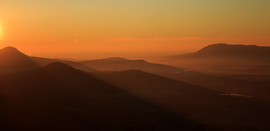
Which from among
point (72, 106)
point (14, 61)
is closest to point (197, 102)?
point (72, 106)

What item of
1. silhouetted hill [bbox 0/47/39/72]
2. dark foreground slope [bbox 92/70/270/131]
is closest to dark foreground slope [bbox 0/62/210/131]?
dark foreground slope [bbox 92/70/270/131]

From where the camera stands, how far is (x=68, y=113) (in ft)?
106

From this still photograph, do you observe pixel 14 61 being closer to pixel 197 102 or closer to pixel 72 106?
pixel 72 106

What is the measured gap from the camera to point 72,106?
4016 cm

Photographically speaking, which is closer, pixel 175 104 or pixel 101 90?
pixel 175 104

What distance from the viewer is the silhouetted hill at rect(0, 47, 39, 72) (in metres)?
99.2

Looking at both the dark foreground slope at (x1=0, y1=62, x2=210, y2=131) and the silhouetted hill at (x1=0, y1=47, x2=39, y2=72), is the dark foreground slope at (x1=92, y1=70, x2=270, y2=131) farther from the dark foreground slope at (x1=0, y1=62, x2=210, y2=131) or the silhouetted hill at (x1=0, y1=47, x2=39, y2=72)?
the silhouetted hill at (x1=0, y1=47, x2=39, y2=72)

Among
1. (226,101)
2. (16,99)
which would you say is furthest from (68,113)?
(226,101)

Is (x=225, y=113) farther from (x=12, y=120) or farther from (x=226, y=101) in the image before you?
(x=12, y=120)

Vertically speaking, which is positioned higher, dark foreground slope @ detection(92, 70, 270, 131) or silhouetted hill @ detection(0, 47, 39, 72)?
silhouetted hill @ detection(0, 47, 39, 72)

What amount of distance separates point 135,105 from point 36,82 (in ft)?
79.8

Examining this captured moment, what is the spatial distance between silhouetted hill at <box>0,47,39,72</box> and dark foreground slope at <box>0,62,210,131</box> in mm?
39146

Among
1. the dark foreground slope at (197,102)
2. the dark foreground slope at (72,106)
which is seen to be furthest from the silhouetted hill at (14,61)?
the dark foreground slope at (197,102)

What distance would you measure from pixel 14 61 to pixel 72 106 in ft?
240
